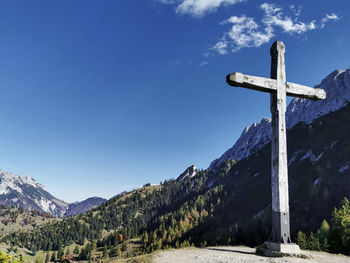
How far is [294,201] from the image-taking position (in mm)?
150500

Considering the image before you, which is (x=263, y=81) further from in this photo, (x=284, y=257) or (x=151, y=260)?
(x=151, y=260)

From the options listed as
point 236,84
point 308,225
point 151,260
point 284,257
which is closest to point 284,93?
point 236,84

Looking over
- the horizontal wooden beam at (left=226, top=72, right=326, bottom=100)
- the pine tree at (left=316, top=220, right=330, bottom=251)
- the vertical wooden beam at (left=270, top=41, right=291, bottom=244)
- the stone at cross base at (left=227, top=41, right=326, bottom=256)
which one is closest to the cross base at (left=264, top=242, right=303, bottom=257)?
the stone at cross base at (left=227, top=41, right=326, bottom=256)

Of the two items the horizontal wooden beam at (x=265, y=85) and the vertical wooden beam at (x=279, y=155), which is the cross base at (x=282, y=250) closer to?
the vertical wooden beam at (x=279, y=155)

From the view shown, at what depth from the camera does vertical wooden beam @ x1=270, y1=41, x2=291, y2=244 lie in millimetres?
12656

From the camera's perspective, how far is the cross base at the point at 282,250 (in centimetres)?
1163

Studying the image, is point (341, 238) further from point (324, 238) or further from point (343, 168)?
point (343, 168)

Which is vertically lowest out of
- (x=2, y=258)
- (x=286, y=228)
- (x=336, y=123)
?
(x=2, y=258)

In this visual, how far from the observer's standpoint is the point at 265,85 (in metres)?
13.8

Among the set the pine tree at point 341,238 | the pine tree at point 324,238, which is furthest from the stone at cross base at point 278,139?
the pine tree at point 324,238

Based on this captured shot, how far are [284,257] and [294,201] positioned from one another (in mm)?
156631

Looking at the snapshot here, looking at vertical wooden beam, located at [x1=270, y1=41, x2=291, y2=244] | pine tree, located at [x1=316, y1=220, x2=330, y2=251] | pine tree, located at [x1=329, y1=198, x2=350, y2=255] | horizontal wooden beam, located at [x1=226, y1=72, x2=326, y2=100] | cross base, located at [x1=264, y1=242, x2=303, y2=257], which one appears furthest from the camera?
pine tree, located at [x1=316, y1=220, x2=330, y2=251]

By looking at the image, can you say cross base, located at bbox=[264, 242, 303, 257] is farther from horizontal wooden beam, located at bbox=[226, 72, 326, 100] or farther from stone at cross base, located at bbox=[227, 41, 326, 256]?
horizontal wooden beam, located at bbox=[226, 72, 326, 100]

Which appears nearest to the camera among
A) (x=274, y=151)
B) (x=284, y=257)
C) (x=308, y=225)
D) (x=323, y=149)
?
(x=284, y=257)
